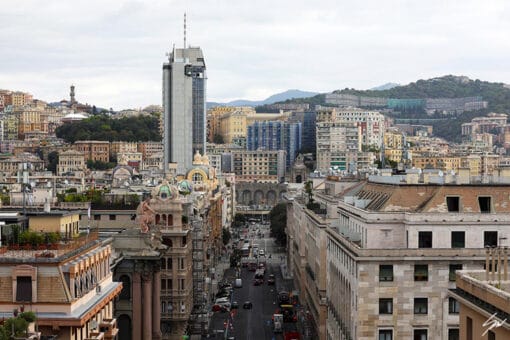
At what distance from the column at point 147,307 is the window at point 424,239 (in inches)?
903

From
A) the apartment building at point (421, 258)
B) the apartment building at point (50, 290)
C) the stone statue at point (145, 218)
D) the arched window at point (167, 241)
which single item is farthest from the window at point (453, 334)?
the arched window at point (167, 241)

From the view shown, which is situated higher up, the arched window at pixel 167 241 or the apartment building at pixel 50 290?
the apartment building at pixel 50 290

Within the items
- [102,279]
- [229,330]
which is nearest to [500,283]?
[102,279]

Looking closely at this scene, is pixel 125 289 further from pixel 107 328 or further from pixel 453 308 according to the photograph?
pixel 107 328

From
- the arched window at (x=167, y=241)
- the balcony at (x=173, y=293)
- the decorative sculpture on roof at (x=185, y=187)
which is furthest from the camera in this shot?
the decorative sculpture on roof at (x=185, y=187)

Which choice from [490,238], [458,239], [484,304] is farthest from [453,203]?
[484,304]

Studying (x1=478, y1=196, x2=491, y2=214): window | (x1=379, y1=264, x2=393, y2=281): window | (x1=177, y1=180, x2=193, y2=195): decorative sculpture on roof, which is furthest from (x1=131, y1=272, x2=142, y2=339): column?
(x1=177, y1=180, x2=193, y2=195): decorative sculpture on roof

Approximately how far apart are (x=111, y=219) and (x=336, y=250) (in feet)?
103

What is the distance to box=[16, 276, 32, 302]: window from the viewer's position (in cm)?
4312

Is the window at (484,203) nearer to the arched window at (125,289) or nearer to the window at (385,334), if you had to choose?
the window at (385,334)

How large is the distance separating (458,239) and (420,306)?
4.93 metres

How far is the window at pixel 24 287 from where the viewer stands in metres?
43.1

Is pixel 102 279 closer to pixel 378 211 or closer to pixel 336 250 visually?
pixel 378 211

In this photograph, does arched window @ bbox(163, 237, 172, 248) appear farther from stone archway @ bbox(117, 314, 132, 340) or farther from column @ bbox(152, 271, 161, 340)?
stone archway @ bbox(117, 314, 132, 340)
